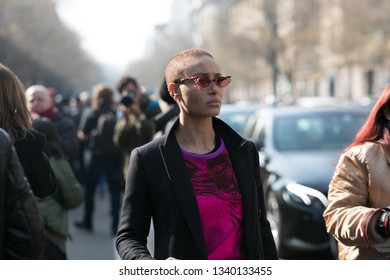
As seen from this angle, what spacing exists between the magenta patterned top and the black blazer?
3cm

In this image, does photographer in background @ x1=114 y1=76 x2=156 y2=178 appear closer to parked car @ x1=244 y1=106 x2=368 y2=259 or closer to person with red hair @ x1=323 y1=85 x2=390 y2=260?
parked car @ x1=244 y1=106 x2=368 y2=259

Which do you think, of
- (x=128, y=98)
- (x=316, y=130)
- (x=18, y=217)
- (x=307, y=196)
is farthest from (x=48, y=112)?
(x=18, y=217)

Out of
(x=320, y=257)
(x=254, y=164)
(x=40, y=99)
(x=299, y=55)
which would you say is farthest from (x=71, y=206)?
(x=299, y=55)

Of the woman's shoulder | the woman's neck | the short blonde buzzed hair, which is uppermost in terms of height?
the short blonde buzzed hair

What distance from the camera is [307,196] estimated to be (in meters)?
6.98

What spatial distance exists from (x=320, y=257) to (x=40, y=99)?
290cm

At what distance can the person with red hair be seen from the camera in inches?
119

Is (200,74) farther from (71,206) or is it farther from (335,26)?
(335,26)

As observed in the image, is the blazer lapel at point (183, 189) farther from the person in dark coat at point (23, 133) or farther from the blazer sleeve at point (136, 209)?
the person in dark coat at point (23, 133)

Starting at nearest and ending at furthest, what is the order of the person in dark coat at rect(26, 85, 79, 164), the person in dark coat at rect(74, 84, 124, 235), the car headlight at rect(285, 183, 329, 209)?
the person in dark coat at rect(26, 85, 79, 164) < the car headlight at rect(285, 183, 329, 209) < the person in dark coat at rect(74, 84, 124, 235)

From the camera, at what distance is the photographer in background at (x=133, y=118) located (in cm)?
754

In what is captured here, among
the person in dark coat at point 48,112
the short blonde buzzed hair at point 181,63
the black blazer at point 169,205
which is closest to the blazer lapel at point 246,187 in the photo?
the black blazer at point 169,205

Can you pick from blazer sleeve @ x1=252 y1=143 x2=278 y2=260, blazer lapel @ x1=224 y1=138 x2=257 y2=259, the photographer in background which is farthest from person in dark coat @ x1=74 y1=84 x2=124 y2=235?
blazer lapel @ x1=224 y1=138 x2=257 y2=259

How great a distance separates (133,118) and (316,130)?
216 cm
